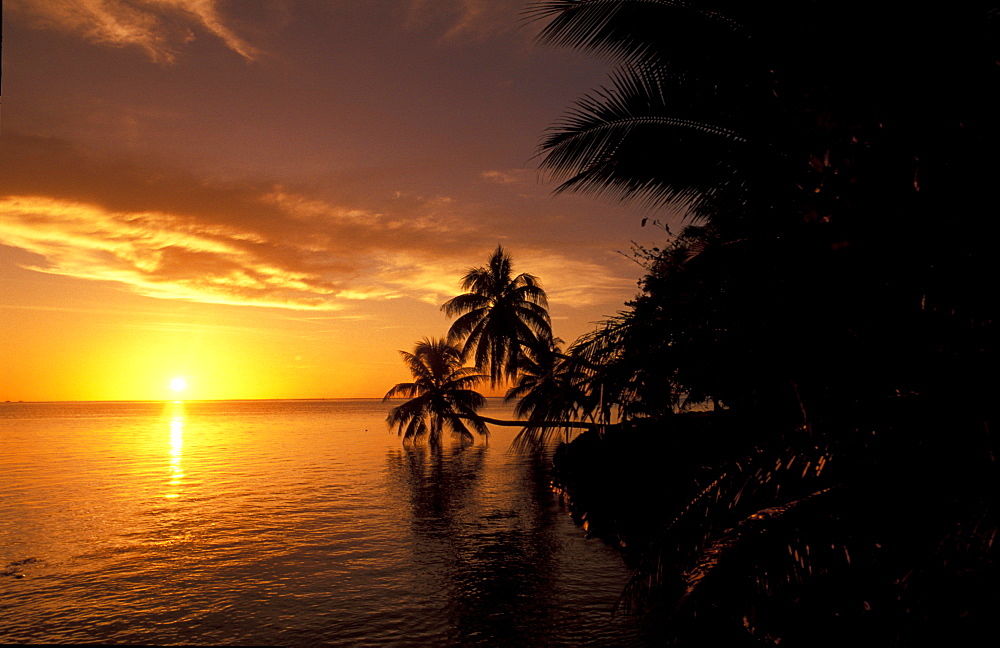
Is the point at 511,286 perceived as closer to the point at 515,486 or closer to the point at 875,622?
the point at 515,486

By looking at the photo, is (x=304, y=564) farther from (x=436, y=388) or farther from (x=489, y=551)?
(x=436, y=388)

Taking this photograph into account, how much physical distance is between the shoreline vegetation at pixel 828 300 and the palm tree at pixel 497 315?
997 inches

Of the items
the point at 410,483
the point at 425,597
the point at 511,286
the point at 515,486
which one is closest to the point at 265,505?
the point at 410,483

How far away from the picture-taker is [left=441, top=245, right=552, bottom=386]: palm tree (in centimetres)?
3156

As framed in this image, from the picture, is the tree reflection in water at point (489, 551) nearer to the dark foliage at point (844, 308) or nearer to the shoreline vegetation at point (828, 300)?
the shoreline vegetation at point (828, 300)

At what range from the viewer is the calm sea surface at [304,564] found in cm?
891

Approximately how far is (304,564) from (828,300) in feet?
40.2

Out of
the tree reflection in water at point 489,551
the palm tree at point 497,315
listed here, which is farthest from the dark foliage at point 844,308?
the palm tree at point 497,315

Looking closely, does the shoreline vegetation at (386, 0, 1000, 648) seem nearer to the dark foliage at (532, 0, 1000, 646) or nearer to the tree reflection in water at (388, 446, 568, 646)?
the dark foliage at (532, 0, 1000, 646)

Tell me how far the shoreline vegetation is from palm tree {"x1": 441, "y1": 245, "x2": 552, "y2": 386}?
83.1 ft

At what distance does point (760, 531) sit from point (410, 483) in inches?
897

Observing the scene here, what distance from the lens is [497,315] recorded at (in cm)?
3173

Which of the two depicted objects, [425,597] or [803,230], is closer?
[803,230]

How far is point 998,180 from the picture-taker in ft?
10.9
